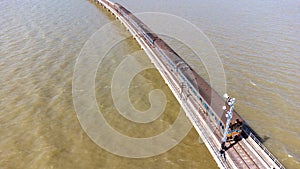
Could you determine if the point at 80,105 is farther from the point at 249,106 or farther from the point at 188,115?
the point at 249,106

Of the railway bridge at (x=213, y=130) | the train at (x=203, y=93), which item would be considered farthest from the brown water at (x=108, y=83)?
the train at (x=203, y=93)

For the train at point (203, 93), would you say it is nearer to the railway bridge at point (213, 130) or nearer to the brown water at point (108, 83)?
the railway bridge at point (213, 130)

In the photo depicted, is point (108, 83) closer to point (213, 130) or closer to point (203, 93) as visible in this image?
point (203, 93)

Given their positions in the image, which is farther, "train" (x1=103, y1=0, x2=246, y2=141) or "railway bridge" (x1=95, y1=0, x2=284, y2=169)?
"train" (x1=103, y1=0, x2=246, y2=141)

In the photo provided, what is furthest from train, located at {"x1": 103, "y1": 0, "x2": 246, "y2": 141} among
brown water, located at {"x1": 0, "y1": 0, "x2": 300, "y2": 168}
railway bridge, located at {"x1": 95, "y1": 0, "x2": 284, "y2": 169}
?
brown water, located at {"x1": 0, "y1": 0, "x2": 300, "y2": 168}

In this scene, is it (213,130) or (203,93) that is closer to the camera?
(213,130)

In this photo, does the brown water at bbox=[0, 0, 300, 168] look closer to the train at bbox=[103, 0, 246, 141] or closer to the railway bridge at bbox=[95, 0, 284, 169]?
the railway bridge at bbox=[95, 0, 284, 169]

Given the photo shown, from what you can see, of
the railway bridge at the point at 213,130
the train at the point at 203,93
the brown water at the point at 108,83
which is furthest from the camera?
the brown water at the point at 108,83

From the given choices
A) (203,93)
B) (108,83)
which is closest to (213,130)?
(203,93)
